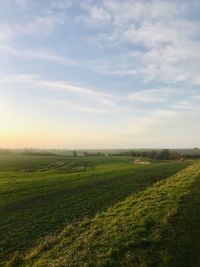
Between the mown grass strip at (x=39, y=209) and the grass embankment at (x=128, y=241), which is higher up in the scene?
the grass embankment at (x=128, y=241)

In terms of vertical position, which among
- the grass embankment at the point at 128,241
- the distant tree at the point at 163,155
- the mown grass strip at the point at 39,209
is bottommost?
the mown grass strip at the point at 39,209

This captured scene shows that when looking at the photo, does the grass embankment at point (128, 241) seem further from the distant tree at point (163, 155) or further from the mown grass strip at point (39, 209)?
the distant tree at point (163, 155)

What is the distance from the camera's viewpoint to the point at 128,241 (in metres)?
14.6

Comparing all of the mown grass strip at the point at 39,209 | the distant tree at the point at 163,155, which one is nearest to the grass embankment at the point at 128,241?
the mown grass strip at the point at 39,209

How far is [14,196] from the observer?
34750mm

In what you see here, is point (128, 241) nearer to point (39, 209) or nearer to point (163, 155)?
point (39, 209)

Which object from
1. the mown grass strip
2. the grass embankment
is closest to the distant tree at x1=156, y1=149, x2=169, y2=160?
the mown grass strip

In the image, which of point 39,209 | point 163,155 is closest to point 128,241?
point 39,209

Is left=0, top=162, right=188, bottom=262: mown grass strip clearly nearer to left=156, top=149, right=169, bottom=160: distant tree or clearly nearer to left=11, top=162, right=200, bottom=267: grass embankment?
left=11, top=162, right=200, bottom=267: grass embankment

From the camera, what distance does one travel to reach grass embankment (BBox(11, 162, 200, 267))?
12.8 m

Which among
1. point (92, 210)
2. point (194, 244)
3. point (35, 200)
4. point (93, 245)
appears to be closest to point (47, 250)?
point (93, 245)

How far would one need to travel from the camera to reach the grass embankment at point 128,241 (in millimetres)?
12797

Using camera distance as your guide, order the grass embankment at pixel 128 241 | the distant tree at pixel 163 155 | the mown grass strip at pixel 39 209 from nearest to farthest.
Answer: the grass embankment at pixel 128 241
the mown grass strip at pixel 39 209
the distant tree at pixel 163 155

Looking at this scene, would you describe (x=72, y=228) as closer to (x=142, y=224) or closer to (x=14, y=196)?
(x=142, y=224)
